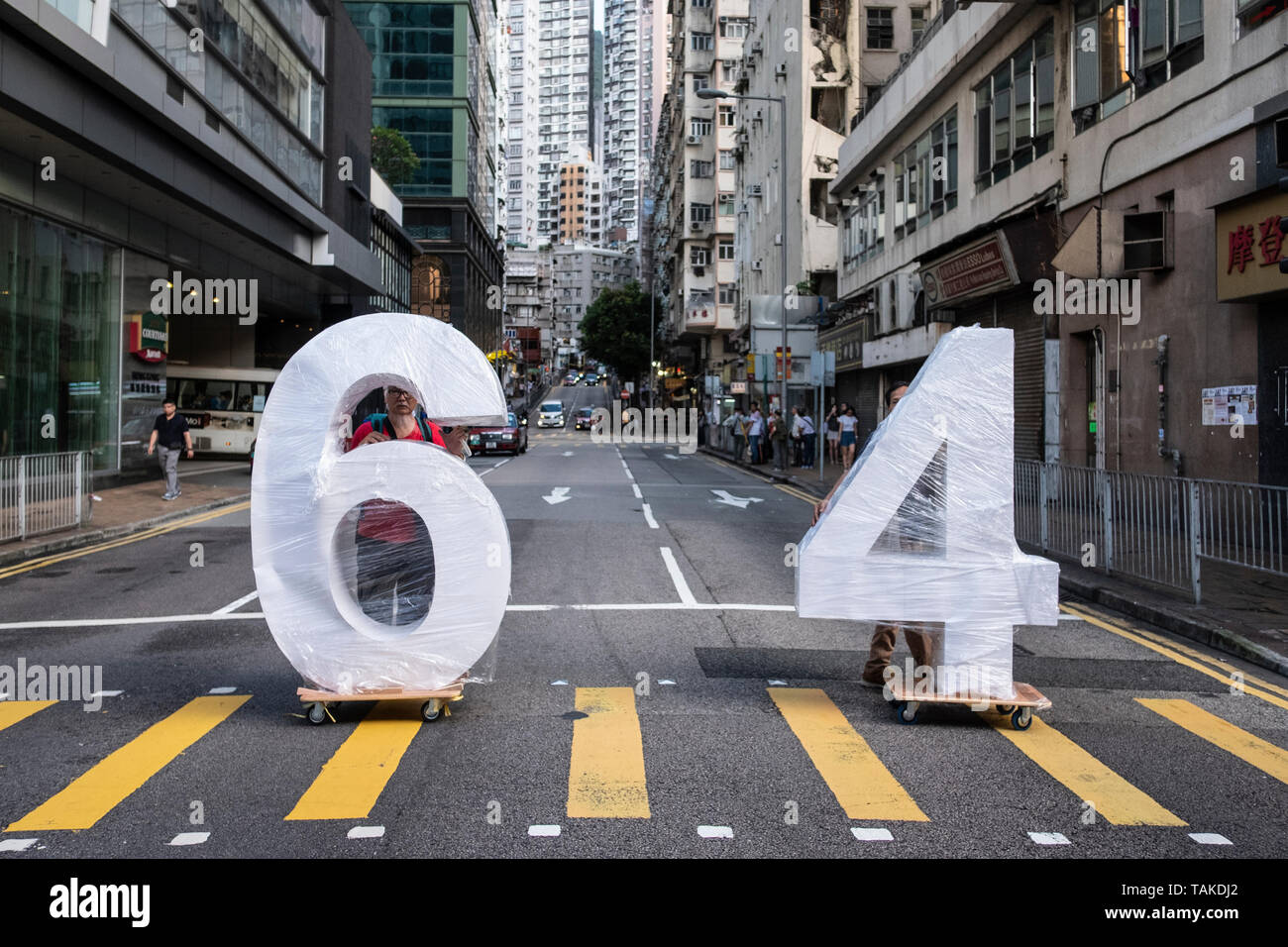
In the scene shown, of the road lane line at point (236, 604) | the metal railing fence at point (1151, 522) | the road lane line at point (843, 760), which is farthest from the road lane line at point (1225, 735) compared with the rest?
the road lane line at point (236, 604)

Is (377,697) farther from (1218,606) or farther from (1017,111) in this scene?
(1017,111)

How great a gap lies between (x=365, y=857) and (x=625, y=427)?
76.3m

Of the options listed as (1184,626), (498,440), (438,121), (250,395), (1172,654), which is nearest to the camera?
(1172,654)

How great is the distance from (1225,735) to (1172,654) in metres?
2.47

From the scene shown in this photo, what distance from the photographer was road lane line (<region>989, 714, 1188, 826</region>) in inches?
190

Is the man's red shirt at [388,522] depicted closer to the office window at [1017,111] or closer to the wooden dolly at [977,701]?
the wooden dolly at [977,701]

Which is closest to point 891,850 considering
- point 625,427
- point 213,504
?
point 213,504

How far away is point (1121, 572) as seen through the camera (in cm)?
1155

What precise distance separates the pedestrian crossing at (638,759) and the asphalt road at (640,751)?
0.06 feet

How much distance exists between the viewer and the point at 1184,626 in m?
9.30

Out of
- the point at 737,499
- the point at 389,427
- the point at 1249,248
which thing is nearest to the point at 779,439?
the point at 737,499

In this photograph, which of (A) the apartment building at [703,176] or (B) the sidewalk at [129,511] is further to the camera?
(A) the apartment building at [703,176]

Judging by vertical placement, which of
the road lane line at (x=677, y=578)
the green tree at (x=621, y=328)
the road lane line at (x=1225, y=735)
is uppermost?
the green tree at (x=621, y=328)

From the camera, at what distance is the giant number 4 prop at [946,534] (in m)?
6.36
